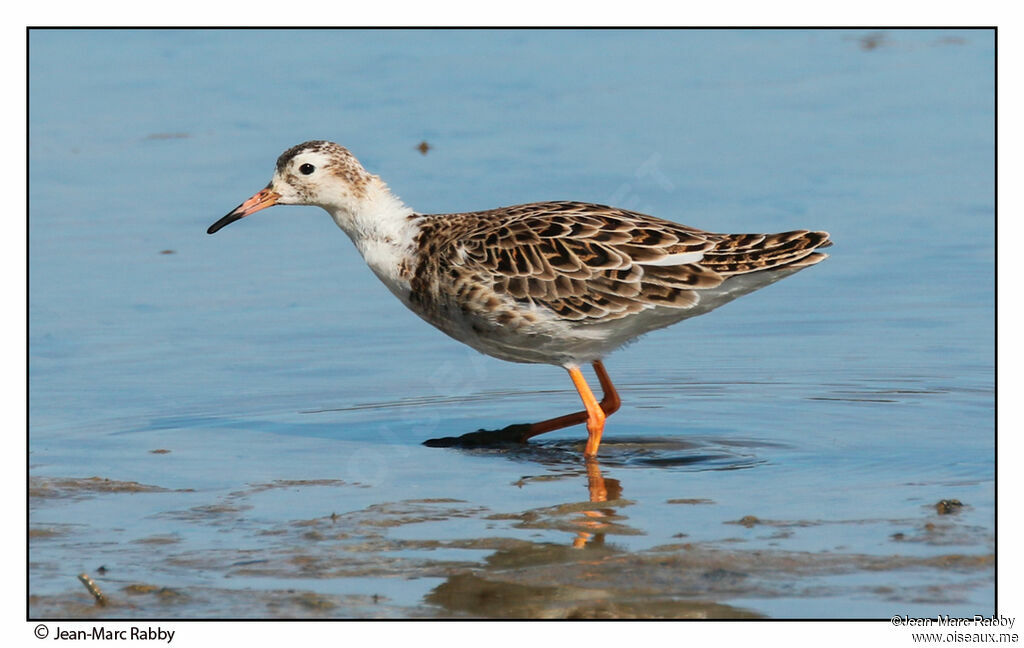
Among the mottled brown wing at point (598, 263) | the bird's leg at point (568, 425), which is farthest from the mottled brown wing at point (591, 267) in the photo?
the bird's leg at point (568, 425)

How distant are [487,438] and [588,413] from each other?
812 millimetres

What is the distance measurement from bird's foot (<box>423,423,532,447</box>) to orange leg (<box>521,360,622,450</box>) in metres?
0.05

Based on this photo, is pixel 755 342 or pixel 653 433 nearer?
pixel 653 433

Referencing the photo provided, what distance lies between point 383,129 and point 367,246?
6.66 meters

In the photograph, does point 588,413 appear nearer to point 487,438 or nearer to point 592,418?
point 592,418

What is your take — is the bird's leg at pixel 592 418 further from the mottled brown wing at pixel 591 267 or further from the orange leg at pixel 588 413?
the mottled brown wing at pixel 591 267

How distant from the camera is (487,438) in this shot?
1211 centimetres

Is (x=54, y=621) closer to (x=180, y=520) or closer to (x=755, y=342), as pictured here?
(x=180, y=520)

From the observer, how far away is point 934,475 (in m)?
10.6

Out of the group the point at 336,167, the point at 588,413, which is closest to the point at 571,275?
the point at 588,413

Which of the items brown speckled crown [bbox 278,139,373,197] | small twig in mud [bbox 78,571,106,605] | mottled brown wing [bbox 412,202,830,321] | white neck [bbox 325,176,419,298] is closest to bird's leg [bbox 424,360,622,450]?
mottled brown wing [bbox 412,202,830,321]

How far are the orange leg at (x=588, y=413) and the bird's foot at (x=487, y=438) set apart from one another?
0.05 meters

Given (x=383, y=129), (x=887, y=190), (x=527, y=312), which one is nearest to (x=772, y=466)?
(x=527, y=312)

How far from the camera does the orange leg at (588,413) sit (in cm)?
1195
